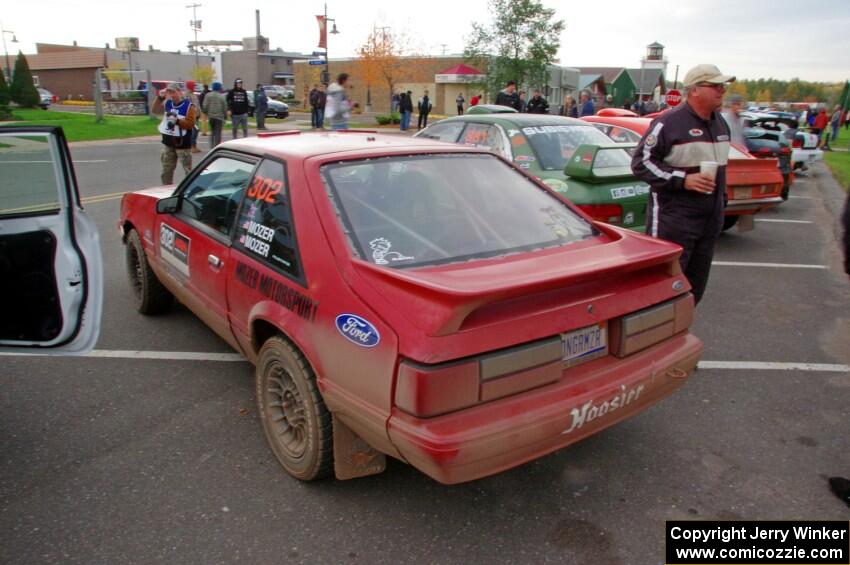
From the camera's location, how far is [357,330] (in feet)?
7.94

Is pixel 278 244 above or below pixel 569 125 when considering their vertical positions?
below

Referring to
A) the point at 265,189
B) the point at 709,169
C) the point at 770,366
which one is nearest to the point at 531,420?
the point at 265,189

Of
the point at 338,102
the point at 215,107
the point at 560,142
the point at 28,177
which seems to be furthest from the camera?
the point at 215,107

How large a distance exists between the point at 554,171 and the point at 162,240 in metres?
3.80

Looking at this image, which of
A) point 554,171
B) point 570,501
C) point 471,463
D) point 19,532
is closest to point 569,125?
point 554,171

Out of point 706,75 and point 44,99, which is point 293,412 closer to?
point 706,75

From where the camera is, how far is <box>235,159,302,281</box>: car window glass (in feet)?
9.56

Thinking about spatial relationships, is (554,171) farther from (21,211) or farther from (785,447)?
(21,211)

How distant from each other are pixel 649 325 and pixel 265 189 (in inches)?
78.7

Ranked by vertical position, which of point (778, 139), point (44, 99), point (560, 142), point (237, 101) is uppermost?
point (44, 99)

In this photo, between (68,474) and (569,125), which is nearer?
(68,474)

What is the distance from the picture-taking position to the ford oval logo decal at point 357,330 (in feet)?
7.71

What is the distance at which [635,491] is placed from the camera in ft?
9.59

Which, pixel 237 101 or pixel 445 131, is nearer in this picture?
pixel 445 131
